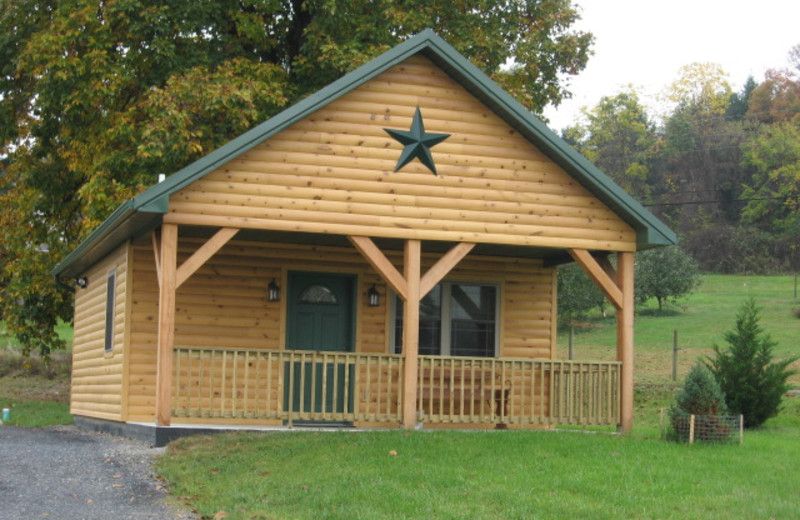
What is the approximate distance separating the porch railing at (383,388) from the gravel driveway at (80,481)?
1.18 metres

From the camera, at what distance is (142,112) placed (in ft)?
68.7

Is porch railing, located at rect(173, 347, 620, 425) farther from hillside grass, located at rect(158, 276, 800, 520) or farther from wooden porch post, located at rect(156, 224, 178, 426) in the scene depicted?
hillside grass, located at rect(158, 276, 800, 520)

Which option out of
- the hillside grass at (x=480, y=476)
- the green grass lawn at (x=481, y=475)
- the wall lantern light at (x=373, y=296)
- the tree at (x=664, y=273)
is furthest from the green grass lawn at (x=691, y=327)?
the hillside grass at (x=480, y=476)

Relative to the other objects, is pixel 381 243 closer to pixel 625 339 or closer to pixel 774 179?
pixel 625 339

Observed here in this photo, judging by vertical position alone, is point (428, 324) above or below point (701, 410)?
above

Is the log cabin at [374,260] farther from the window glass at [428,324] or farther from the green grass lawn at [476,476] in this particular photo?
the green grass lawn at [476,476]

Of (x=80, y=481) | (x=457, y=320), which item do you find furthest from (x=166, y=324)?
(x=457, y=320)

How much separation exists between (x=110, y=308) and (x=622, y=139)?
52.7 metres

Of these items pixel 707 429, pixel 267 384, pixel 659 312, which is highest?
pixel 659 312

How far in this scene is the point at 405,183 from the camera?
1377cm

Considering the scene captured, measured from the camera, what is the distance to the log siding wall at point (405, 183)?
1314 centimetres

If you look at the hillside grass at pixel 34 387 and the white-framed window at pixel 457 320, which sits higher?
the white-framed window at pixel 457 320

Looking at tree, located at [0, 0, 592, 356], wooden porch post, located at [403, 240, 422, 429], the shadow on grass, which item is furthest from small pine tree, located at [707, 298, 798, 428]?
the shadow on grass

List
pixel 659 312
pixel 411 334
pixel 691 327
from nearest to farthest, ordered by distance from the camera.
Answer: pixel 411 334
pixel 691 327
pixel 659 312
